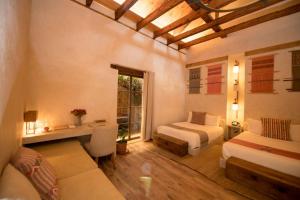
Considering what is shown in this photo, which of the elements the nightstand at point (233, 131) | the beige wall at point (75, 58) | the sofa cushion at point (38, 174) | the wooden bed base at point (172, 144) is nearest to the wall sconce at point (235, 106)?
the nightstand at point (233, 131)

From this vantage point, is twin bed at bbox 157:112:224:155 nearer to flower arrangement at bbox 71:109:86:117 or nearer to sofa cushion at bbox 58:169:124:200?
flower arrangement at bbox 71:109:86:117

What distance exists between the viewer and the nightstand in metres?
3.59

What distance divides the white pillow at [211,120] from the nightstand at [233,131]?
0.43m

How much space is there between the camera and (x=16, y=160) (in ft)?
3.47

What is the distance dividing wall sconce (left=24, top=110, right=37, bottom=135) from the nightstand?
4472 mm

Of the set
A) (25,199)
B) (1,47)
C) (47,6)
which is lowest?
(25,199)

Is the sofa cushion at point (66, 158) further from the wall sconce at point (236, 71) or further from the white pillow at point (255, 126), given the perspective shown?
the wall sconce at point (236, 71)

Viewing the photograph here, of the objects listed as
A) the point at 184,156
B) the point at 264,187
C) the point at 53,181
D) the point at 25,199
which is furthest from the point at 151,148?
the point at 25,199

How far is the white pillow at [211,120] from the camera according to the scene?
3717mm

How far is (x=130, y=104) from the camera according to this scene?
Answer: 12.0 feet

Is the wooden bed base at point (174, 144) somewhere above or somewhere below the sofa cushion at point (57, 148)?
below

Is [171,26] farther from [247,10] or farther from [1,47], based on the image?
[1,47]

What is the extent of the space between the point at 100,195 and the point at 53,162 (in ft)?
2.80

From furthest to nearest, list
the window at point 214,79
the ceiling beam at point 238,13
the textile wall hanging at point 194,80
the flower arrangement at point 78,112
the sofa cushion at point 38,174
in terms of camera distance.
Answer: the textile wall hanging at point 194,80, the window at point 214,79, the flower arrangement at point 78,112, the ceiling beam at point 238,13, the sofa cushion at point 38,174
